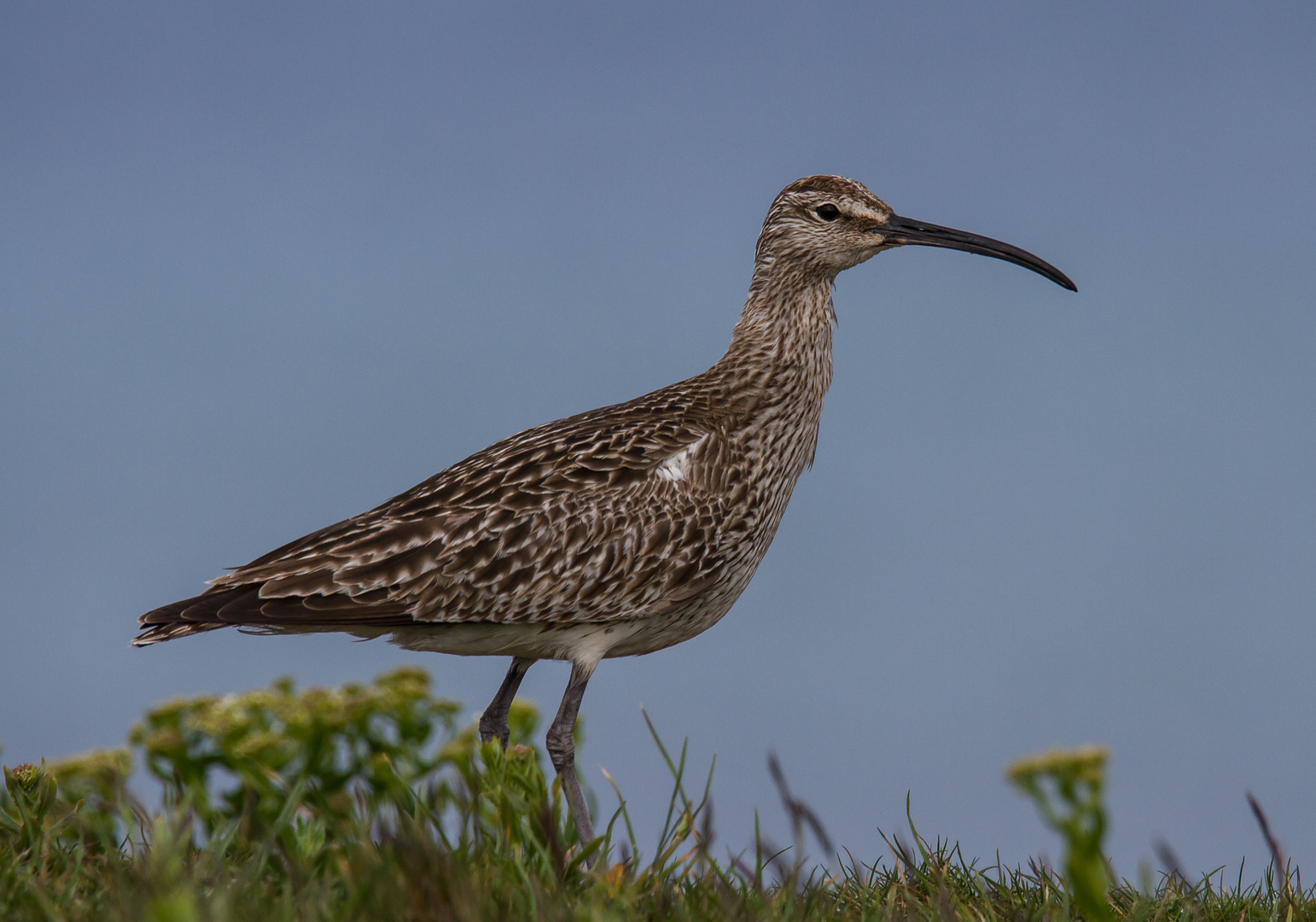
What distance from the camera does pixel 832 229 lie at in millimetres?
8992

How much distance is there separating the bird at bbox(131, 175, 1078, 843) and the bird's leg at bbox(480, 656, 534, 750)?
1 cm

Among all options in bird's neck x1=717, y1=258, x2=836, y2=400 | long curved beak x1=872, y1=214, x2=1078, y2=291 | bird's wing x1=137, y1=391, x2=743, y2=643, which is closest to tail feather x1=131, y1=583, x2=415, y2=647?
bird's wing x1=137, y1=391, x2=743, y2=643

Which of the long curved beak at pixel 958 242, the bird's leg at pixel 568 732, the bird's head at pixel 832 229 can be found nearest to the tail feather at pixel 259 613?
the bird's leg at pixel 568 732

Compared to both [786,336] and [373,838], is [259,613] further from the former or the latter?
[786,336]

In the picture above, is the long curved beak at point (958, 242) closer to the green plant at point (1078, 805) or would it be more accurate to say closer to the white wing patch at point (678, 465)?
the white wing patch at point (678, 465)

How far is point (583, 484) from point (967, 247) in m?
3.85

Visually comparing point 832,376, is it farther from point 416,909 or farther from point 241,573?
point 416,909

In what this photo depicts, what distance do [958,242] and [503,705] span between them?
4.86 metres

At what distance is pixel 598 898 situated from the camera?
488 cm

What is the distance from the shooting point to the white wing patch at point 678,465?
782cm

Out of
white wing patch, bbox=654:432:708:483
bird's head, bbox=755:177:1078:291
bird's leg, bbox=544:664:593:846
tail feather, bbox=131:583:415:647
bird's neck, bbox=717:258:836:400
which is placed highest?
bird's head, bbox=755:177:1078:291

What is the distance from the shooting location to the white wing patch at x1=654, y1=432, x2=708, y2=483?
782cm

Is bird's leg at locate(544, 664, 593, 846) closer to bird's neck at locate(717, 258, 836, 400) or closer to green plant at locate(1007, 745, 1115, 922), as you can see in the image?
bird's neck at locate(717, 258, 836, 400)

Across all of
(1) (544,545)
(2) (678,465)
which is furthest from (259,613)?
(2) (678,465)
